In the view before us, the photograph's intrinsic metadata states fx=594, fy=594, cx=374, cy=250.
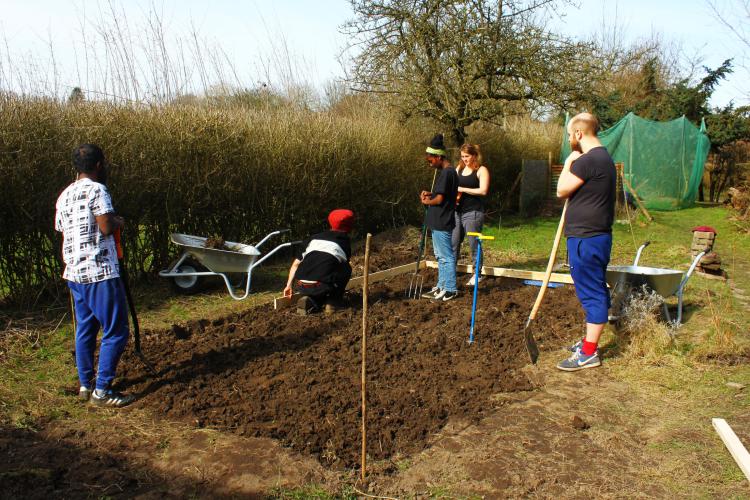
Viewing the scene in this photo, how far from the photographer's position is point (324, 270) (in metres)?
6.03

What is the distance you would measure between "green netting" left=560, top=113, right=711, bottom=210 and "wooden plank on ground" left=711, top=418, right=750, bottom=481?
14.0 metres

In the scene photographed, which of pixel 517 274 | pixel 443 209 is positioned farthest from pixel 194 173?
pixel 517 274

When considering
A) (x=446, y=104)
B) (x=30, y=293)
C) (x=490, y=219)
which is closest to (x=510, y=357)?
(x=30, y=293)

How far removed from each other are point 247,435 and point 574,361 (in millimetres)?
2683

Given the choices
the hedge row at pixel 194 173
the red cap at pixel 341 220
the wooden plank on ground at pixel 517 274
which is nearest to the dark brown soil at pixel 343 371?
the wooden plank on ground at pixel 517 274

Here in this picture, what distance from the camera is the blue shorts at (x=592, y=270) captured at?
177 inches

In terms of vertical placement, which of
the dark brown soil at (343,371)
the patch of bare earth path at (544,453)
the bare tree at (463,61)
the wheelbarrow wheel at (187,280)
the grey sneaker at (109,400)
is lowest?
the patch of bare earth path at (544,453)

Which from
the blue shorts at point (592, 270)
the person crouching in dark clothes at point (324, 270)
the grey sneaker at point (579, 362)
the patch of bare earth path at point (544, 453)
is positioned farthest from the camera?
the person crouching in dark clothes at point (324, 270)

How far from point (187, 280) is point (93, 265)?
3.16m

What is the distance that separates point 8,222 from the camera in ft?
19.3

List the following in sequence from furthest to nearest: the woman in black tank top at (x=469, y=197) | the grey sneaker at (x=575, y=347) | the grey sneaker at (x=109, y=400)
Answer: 1. the woman in black tank top at (x=469, y=197)
2. the grey sneaker at (x=575, y=347)
3. the grey sneaker at (x=109, y=400)

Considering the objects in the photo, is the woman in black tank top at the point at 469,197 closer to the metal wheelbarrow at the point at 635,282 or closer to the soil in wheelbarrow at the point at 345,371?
the soil in wheelbarrow at the point at 345,371

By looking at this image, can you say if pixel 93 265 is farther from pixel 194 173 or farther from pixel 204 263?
pixel 194 173

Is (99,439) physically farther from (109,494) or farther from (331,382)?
(331,382)
